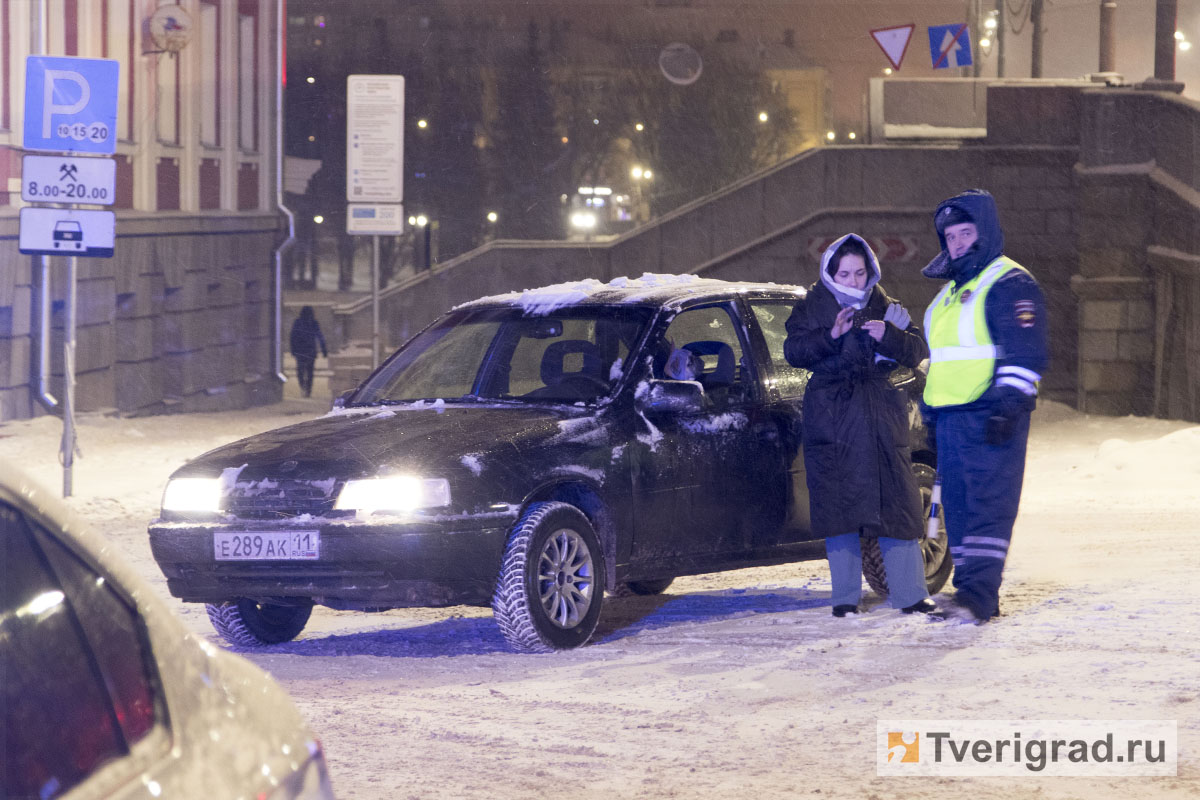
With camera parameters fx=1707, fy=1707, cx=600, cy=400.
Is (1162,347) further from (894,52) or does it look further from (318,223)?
(318,223)

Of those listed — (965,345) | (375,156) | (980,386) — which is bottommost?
(980,386)

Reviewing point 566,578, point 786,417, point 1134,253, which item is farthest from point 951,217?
point 1134,253

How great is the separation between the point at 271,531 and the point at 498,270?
74.9 ft

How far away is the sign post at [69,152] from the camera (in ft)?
41.7

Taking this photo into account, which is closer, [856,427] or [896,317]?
[856,427]

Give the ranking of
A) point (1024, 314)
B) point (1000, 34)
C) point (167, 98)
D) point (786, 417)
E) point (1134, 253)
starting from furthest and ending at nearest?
point (1000, 34) → point (167, 98) → point (1134, 253) → point (786, 417) → point (1024, 314)

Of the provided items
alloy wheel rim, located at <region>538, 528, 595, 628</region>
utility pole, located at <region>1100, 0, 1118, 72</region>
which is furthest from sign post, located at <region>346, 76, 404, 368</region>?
utility pole, located at <region>1100, 0, 1118, 72</region>

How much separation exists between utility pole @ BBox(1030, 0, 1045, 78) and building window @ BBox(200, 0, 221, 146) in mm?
16820

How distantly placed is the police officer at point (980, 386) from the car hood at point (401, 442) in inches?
60.9

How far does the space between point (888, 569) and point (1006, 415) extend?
0.98 m

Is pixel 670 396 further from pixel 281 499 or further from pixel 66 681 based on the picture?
pixel 66 681

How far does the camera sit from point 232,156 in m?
29.0

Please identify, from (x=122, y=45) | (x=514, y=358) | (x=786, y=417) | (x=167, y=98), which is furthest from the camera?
(x=167, y=98)

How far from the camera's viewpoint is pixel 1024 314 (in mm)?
7168
